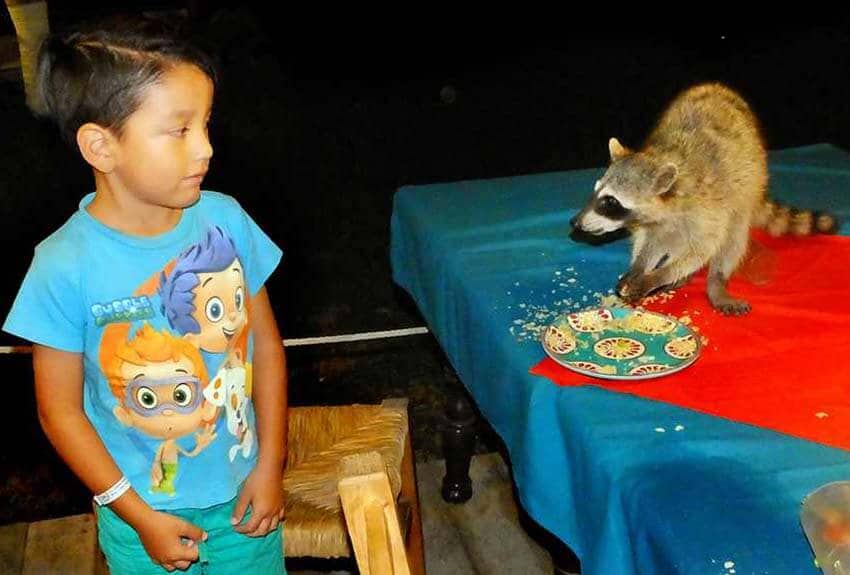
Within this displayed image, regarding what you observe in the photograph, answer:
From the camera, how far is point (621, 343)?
1525 millimetres

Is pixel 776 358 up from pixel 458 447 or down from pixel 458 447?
up

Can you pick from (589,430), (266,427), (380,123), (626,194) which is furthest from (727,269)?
(380,123)

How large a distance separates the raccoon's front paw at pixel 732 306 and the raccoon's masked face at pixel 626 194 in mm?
194

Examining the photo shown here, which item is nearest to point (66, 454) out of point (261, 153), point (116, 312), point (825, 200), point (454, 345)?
point (116, 312)

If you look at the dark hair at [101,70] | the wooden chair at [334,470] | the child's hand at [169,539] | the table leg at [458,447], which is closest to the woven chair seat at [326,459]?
the wooden chair at [334,470]

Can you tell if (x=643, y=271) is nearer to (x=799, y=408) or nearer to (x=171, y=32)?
(x=799, y=408)

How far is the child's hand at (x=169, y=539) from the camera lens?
51.9 inches

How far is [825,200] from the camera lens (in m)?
2.09

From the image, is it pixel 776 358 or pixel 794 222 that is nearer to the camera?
pixel 776 358

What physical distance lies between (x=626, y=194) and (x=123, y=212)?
0.85 m

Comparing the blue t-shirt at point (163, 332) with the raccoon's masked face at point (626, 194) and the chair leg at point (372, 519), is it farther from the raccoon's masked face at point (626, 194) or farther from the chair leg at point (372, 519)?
the raccoon's masked face at point (626, 194)

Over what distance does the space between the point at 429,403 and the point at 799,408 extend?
158 cm

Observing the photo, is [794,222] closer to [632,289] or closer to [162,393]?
[632,289]

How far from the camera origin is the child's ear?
47.3 inches
